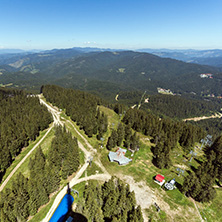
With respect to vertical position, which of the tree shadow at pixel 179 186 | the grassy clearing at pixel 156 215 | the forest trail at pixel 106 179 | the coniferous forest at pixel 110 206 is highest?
the coniferous forest at pixel 110 206

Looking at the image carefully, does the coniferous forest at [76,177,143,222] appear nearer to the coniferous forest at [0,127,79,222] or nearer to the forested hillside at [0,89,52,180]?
the coniferous forest at [0,127,79,222]

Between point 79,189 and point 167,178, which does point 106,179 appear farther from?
point 167,178

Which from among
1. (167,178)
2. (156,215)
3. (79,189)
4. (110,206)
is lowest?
(167,178)

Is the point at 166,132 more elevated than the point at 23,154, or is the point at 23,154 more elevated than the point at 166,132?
the point at 166,132

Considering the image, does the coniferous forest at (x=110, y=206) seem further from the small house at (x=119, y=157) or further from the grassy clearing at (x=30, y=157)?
the grassy clearing at (x=30, y=157)

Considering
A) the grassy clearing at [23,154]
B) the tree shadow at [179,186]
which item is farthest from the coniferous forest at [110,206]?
the grassy clearing at [23,154]

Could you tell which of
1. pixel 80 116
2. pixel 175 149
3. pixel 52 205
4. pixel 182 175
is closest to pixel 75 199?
pixel 52 205

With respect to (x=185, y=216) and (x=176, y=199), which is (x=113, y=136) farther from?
(x=185, y=216)

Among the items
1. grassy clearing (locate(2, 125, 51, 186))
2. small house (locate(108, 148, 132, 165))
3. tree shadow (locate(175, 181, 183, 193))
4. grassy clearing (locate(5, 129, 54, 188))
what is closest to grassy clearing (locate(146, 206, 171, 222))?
tree shadow (locate(175, 181, 183, 193))

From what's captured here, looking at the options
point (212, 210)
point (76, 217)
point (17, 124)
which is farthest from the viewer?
point (17, 124)

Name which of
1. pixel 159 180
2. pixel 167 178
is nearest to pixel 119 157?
pixel 159 180
